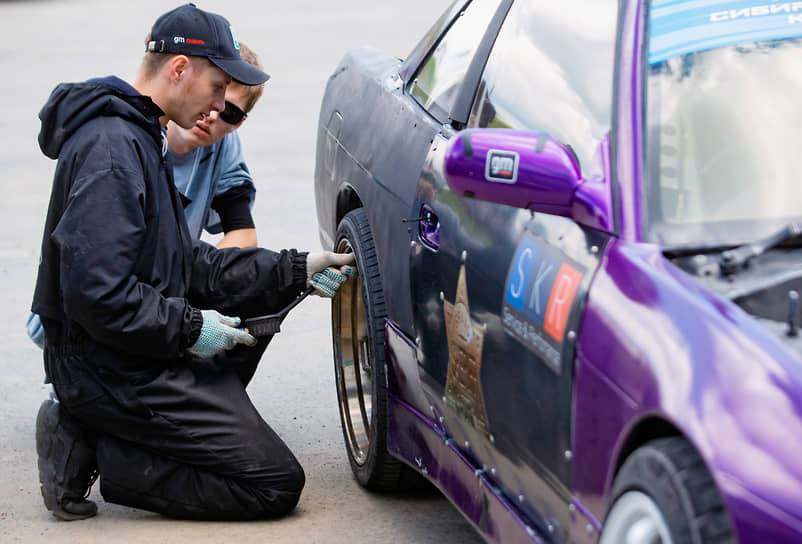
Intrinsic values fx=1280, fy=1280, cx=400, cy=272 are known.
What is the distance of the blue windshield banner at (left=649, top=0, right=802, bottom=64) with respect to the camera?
275 centimetres

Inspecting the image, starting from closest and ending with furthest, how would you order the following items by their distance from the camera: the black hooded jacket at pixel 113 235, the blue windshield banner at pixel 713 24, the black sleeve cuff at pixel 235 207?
the blue windshield banner at pixel 713 24, the black hooded jacket at pixel 113 235, the black sleeve cuff at pixel 235 207

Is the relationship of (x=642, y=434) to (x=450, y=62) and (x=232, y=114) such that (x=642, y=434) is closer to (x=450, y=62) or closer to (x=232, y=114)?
(x=450, y=62)

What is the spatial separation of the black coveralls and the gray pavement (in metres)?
0.14

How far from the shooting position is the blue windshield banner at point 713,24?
2746mm

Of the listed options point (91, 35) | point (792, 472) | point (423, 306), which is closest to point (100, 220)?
point (423, 306)

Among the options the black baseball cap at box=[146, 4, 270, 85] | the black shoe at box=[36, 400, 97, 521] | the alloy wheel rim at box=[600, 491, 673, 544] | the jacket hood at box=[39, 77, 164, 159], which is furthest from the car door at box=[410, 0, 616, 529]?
the black shoe at box=[36, 400, 97, 521]

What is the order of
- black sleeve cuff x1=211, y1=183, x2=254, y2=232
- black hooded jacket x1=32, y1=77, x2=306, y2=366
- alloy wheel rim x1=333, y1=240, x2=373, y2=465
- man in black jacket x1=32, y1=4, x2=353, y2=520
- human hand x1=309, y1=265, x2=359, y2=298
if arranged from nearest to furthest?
black hooded jacket x1=32, y1=77, x2=306, y2=366, man in black jacket x1=32, y1=4, x2=353, y2=520, human hand x1=309, y1=265, x2=359, y2=298, alloy wheel rim x1=333, y1=240, x2=373, y2=465, black sleeve cuff x1=211, y1=183, x2=254, y2=232

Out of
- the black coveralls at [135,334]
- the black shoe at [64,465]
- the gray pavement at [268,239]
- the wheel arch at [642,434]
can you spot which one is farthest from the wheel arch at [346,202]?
the wheel arch at [642,434]

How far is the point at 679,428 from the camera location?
209cm

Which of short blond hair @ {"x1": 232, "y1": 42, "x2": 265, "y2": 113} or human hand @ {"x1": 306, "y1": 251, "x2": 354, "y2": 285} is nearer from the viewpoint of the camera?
human hand @ {"x1": 306, "y1": 251, "x2": 354, "y2": 285}

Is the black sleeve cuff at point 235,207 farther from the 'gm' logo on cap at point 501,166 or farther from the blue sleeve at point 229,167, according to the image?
the 'gm' logo on cap at point 501,166

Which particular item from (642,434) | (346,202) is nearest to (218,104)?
(346,202)

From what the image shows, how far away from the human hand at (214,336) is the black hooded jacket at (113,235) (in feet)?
0.10

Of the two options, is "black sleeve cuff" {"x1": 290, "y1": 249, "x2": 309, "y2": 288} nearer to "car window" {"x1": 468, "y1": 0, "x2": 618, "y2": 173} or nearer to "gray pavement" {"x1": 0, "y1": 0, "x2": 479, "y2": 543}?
"gray pavement" {"x1": 0, "y1": 0, "x2": 479, "y2": 543}
